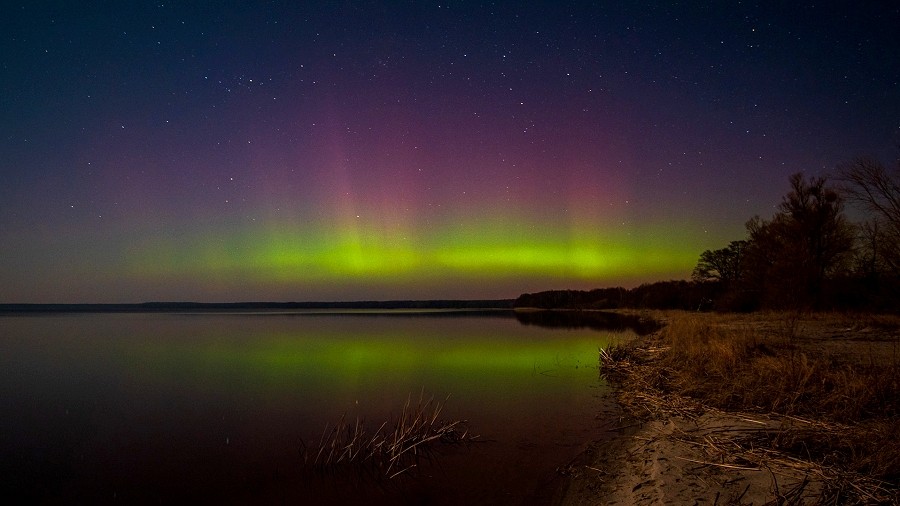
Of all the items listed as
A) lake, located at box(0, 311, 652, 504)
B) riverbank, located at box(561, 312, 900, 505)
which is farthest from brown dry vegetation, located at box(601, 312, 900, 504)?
lake, located at box(0, 311, 652, 504)

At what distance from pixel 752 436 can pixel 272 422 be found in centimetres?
1042

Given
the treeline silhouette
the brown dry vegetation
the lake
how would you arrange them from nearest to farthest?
the brown dry vegetation < the lake < the treeline silhouette

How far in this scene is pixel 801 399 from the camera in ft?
30.3

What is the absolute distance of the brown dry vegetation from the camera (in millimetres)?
5688

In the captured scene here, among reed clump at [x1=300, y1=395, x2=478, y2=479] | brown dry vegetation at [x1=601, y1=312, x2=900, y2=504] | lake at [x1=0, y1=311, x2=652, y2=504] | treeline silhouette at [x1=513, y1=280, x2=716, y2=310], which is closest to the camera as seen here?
Answer: brown dry vegetation at [x1=601, y1=312, x2=900, y2=504]

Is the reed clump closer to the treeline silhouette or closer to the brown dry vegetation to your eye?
the brown dry vegetation

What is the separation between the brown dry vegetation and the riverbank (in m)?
0.02

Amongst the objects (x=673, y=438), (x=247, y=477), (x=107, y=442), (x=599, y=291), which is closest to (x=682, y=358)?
(x=673, y=438)

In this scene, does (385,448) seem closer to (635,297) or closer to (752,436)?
(752,436)

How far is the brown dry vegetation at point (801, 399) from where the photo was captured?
569 centimetres

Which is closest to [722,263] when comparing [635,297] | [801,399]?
[635,297]

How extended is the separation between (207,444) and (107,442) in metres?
2.48

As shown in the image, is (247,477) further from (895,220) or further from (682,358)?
(895,220)

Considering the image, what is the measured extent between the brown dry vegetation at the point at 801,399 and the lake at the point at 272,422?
1.92 metres
